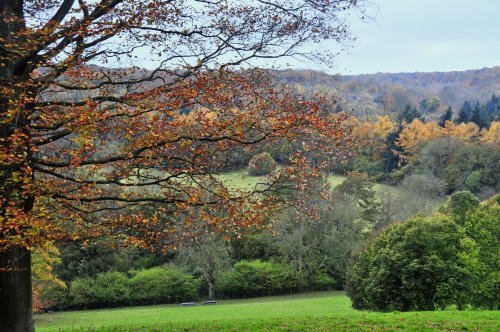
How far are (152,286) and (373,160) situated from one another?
39.7m

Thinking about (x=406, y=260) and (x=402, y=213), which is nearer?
(x=406, y=260)

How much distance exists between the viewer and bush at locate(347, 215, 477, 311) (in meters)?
20.9

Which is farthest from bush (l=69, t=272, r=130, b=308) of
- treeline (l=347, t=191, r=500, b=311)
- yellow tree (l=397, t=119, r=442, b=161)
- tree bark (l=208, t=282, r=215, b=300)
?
yellow tree (l=397, t=119, r=442, b=161)

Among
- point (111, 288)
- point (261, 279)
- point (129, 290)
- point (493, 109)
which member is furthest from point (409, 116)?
point (111, 288)

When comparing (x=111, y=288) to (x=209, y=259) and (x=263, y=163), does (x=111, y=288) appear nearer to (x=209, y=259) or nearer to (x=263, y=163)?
(x=209, y=259)

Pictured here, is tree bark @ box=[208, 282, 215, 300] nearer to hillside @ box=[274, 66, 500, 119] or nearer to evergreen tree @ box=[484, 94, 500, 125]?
hillside @ box=[274, 66, 500, 119]

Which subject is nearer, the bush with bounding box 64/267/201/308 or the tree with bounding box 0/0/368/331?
the tree with bounding box 0/0/368/331

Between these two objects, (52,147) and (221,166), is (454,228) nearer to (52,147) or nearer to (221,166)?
(221,166)

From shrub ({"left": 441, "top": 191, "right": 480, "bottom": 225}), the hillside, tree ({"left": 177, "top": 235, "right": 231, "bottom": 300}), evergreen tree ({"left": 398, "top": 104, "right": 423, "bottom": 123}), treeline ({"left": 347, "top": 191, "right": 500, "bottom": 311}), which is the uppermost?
the hillside

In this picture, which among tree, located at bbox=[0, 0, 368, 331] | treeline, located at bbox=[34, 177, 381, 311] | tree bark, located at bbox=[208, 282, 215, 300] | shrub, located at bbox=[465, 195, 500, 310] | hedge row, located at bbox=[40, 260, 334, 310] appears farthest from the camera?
tree bark, located at bbox=[208, 282, 215, 300]

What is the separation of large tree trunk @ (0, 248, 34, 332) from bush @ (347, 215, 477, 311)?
1677 cm

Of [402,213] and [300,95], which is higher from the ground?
[300,95]

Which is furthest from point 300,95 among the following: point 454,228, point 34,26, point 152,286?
point 152,286

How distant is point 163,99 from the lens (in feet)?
27.4
